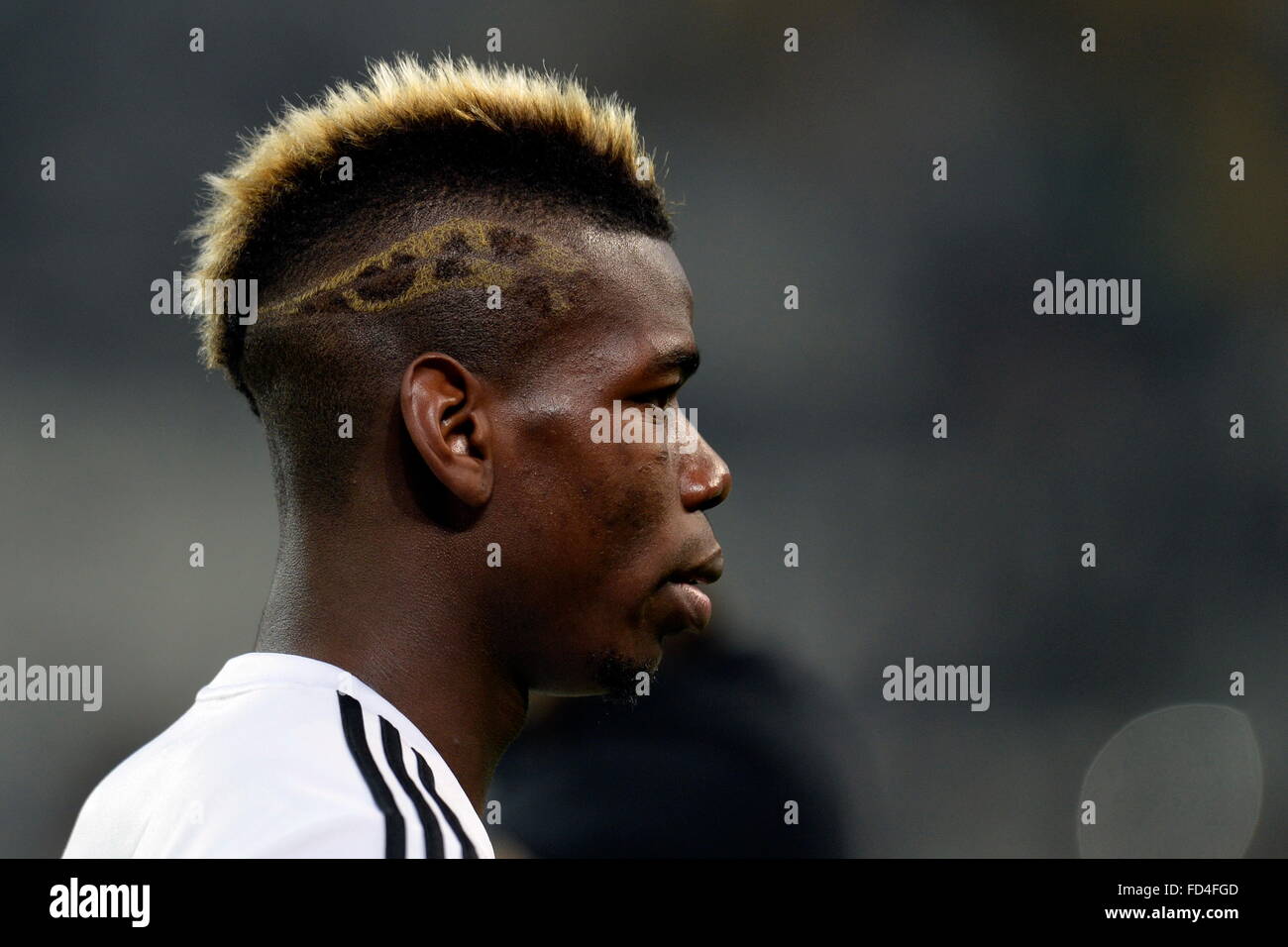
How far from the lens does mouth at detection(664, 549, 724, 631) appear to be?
8.00ft

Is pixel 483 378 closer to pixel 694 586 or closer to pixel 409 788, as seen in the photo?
pixel 694 586

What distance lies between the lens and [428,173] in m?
2.51

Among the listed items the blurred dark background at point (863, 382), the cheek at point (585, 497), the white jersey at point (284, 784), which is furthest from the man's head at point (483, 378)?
the blurred dark background at point (863, 382)

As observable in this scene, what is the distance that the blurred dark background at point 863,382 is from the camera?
7.14 m

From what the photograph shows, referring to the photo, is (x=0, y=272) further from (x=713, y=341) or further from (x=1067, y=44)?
(x=1067, y=44)

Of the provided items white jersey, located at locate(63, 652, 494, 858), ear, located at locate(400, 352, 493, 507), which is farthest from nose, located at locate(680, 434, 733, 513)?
white jersey, located at locate(63, 652, 494, 858)

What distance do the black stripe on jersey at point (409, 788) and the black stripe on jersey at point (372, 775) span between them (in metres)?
0.03

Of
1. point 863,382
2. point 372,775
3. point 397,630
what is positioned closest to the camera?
point 372,775

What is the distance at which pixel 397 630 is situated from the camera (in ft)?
7.16

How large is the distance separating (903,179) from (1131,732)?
3842 millimetres

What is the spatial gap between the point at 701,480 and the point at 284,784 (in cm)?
110

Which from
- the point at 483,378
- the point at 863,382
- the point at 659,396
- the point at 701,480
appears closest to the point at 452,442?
the point at 483,378

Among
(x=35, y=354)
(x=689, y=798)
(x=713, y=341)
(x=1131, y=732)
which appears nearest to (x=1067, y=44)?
(x=713, y=341)
